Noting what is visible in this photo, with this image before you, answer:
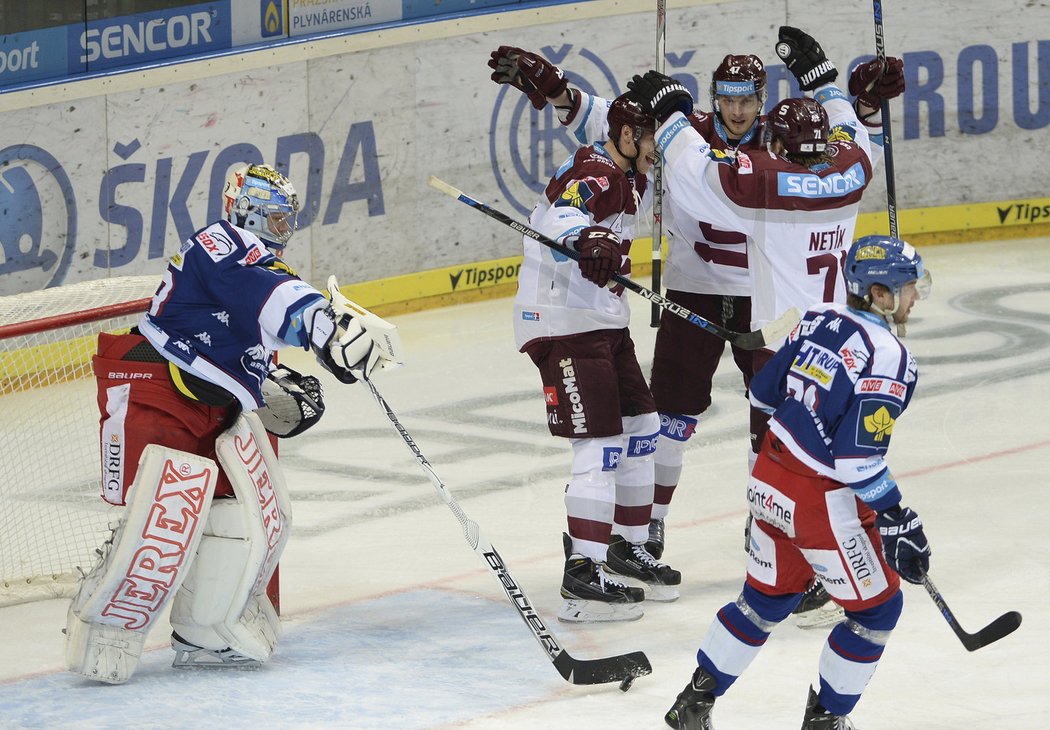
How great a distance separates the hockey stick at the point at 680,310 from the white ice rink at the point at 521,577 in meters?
0.77

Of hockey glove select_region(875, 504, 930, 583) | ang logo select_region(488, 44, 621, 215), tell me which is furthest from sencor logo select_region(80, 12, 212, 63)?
hockey glove select_region(875, 504, 930, 583)

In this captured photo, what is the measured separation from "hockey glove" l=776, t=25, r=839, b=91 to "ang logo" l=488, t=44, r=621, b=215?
328 centimetres

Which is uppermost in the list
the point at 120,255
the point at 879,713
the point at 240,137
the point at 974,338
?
the point at 240,137

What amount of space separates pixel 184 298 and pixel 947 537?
8.35 feet

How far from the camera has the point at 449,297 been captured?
873cm

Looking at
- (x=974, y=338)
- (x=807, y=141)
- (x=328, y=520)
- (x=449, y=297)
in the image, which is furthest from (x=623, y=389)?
(x=449, y=297)

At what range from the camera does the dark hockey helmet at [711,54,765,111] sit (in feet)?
16.8

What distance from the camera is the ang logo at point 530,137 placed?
8.69 meters

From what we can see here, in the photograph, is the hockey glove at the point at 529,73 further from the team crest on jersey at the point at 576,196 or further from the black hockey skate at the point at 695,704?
the black hockey skate at the point at 695,704

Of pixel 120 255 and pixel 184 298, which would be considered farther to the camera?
pixel 120 255

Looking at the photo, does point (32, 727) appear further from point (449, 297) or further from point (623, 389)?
point (449, 297)

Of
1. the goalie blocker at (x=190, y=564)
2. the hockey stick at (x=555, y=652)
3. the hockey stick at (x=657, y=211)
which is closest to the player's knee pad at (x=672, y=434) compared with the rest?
the hockey stick at (x=657, y=211)

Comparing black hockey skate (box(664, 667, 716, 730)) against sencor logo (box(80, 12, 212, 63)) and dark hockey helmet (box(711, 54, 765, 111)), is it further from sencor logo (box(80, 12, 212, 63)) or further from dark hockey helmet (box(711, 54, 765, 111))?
sencor logo (box(80, 12, 212, 63))

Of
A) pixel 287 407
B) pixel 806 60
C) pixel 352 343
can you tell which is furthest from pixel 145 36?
pixel 352 343
